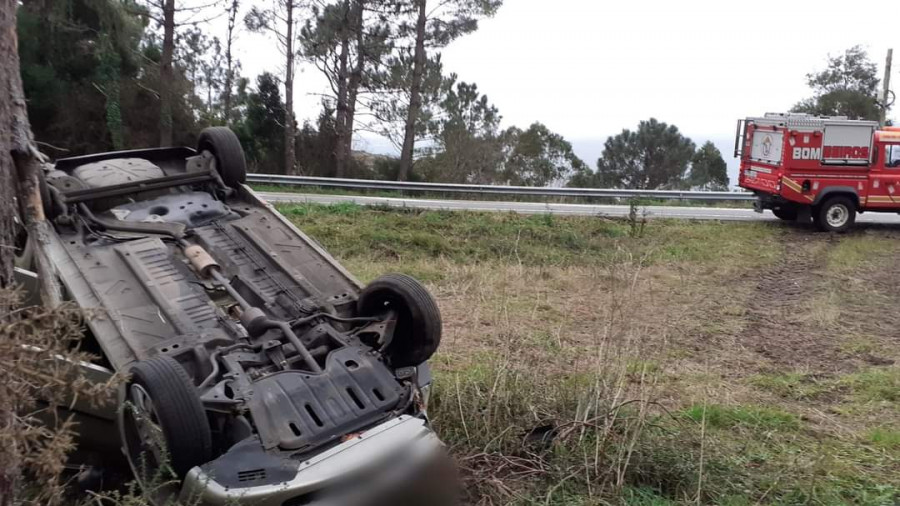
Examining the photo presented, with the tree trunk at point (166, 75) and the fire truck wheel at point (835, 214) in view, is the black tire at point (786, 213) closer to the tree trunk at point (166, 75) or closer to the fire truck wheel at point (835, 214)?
the fire truck wheel at point (835, 214)

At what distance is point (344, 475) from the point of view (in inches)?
137

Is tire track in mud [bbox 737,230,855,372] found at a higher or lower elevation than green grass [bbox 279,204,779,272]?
lower

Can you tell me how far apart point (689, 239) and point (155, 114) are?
17.1 meters

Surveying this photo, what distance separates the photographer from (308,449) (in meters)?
3.67

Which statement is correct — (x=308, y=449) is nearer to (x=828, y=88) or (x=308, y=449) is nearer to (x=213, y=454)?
(x=213, y=454)

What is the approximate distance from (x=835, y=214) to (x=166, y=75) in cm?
1764

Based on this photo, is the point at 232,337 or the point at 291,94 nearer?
the point at 232,337

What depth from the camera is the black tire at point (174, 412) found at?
3568 millimetres

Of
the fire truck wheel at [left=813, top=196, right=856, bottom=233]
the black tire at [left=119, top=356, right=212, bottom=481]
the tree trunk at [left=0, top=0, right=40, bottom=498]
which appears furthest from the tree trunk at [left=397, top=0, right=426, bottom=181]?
the black tire at [left=119, top=356, right=212, bottom=481]

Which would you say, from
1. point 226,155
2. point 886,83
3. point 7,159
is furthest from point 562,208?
point 886,83

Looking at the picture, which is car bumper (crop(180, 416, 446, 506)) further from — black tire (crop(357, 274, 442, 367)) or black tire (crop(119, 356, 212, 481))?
black tire (crop(357, 274, 442, 367))

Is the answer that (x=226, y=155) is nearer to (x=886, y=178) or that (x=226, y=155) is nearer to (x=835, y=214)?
(x=835, y=214)

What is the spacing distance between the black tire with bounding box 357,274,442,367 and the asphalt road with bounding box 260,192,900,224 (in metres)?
10.7

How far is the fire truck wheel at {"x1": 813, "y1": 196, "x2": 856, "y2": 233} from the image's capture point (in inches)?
566
